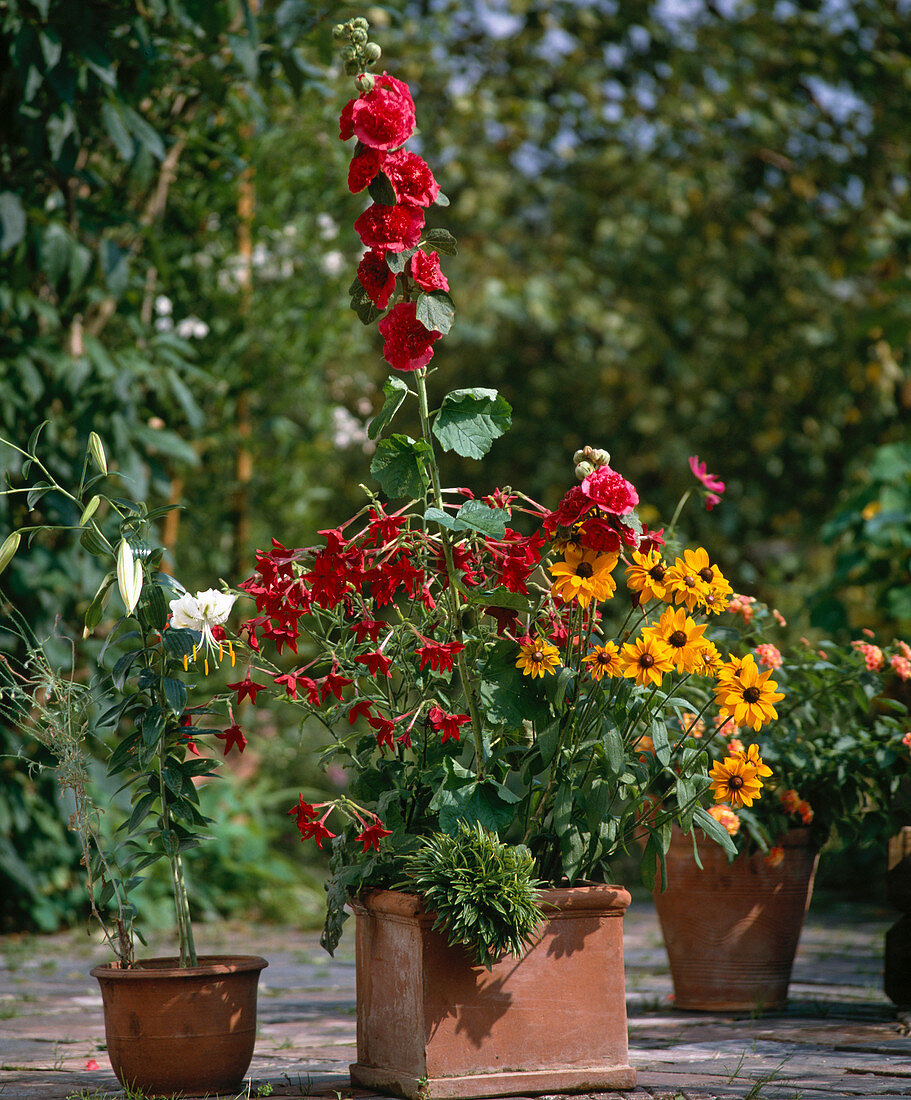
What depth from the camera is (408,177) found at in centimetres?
217

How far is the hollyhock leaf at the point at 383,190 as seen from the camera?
85.0 inches

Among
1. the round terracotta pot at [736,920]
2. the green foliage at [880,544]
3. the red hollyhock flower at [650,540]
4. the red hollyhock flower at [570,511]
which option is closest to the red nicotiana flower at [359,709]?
the red hollyhock flower at [570,511]

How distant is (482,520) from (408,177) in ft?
2.03

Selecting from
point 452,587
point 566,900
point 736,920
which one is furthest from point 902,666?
point 452,587

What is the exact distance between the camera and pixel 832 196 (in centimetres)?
770

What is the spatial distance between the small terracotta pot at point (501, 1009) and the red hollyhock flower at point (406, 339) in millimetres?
930

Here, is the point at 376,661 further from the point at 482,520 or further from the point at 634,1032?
the point at 634,1032

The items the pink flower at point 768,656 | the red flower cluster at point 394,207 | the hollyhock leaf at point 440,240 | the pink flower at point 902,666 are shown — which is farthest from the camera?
the pink flower at point 902,666

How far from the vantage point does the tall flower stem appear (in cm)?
219

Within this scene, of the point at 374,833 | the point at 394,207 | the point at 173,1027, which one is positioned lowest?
the point at 173,1027

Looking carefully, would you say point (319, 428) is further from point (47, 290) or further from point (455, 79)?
point (455, 79)

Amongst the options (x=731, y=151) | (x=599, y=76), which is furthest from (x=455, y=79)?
(x=731, y=151)

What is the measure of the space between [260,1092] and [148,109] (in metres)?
3.42

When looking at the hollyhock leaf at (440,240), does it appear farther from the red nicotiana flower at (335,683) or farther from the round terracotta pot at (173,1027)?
the round terracotta pot at (173,1027)
